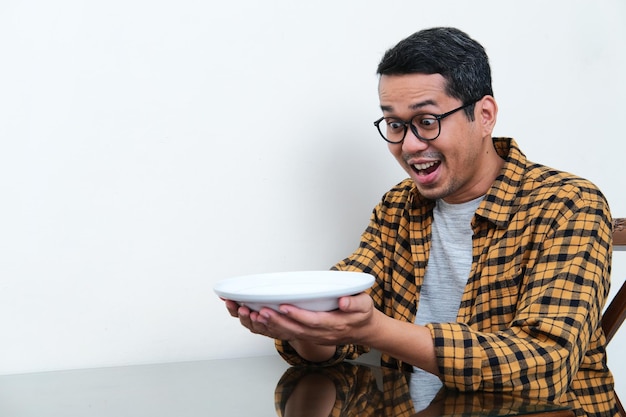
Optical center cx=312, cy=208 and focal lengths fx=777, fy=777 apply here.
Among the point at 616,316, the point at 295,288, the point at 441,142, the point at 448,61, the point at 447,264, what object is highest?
the point at 448,61

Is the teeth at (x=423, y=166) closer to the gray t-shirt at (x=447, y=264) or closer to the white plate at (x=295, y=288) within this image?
the gray t-shirt at (x=447, y=264)

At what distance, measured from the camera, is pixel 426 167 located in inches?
58.2

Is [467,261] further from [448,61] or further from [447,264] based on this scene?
[448,61]

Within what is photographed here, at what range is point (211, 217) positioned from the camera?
1617 mm

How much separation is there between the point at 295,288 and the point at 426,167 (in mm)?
435

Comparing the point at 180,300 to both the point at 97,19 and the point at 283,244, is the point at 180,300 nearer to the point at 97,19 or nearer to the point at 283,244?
the point at 283,244

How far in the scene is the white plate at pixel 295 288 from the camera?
99 centimetres

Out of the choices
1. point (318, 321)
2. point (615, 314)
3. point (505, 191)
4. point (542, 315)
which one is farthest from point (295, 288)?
point (615, 314)

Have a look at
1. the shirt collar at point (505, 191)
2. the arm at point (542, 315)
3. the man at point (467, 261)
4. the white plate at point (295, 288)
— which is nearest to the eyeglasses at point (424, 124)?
the man at point (467, 261)

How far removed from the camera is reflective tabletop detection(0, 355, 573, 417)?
1.03 meters

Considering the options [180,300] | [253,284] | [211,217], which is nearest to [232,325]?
[180,300]

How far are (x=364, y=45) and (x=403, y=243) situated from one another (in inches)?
19.3

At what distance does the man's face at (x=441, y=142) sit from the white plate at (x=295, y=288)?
358mm

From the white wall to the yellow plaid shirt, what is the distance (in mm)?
211
